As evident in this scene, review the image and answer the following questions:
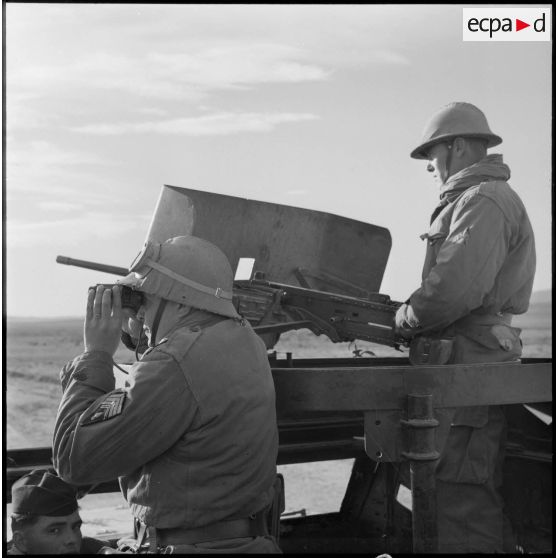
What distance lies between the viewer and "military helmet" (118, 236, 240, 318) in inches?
107

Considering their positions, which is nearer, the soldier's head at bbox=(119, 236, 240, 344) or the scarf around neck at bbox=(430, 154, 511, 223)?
the soldier's head at bbox=(119, 236, 240, 344)

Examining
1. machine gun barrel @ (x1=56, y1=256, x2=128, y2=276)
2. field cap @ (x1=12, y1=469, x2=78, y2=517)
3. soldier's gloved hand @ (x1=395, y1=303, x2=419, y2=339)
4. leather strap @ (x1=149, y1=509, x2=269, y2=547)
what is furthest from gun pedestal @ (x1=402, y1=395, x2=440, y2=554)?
machine gun barrel @ (x1=56, y1=256, x2=128, y2=276)

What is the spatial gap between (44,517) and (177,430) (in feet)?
3.41

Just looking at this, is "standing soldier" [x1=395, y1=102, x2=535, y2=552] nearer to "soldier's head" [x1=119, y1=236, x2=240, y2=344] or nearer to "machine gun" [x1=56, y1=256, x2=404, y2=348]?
"machine gun" [x1=56, y1=256, x2=404, y2=348]

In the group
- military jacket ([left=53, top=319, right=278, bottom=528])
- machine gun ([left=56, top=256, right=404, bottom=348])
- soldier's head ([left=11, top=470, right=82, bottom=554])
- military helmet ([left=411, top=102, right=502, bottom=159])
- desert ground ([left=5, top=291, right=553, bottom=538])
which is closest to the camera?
military jacket ([left=53, top=319, right=278, bottom=528])

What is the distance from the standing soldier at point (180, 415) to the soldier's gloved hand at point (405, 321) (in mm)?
1523

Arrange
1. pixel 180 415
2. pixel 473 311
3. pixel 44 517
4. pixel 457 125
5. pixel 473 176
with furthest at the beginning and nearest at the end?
pixel 457 125 < pixel 473 176 < pixel 473 311 < pixel 44 517 < pixel 180 415

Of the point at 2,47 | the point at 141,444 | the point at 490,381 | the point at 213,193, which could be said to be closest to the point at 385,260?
the point at 213,193

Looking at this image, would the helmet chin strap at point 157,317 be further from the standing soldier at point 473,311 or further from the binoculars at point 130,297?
the standing soldier at point 473,311

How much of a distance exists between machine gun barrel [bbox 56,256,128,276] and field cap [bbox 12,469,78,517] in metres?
1.66

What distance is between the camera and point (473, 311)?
4.05 m

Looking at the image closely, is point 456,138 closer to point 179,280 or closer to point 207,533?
point 179,280

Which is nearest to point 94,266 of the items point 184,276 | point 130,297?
point 130,297

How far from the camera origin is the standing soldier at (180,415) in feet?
8.10
